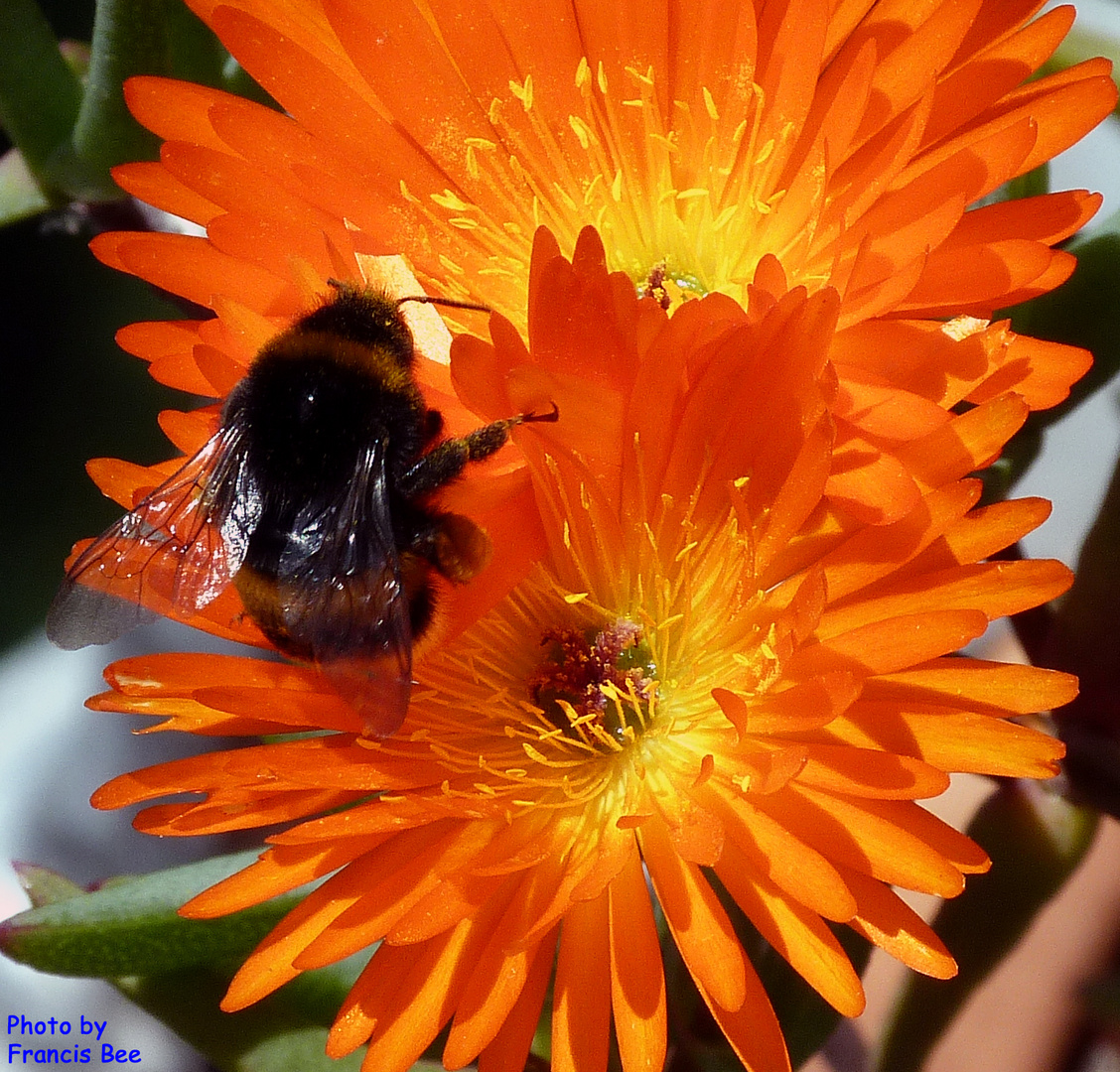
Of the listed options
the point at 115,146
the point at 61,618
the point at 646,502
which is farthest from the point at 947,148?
the point at 115,146

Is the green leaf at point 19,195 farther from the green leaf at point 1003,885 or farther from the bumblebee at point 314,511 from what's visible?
the green leaf at point 1003,885

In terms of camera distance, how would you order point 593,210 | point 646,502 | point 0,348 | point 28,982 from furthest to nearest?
point 0,348
point 28,982
point 593,210
point 646,502

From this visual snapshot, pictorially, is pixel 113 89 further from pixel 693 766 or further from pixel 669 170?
pixel 693 766

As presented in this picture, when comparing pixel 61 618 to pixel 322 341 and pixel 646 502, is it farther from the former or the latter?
pixel 646 502

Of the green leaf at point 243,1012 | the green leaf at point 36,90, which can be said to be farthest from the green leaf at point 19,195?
the green leaf at point 243,1012

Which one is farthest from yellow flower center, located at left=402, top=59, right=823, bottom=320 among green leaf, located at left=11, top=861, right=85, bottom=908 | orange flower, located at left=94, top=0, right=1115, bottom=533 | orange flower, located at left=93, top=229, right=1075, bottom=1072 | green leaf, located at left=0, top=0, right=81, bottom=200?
green leaf, located at left=11, top=861, right=85, bottom=908
